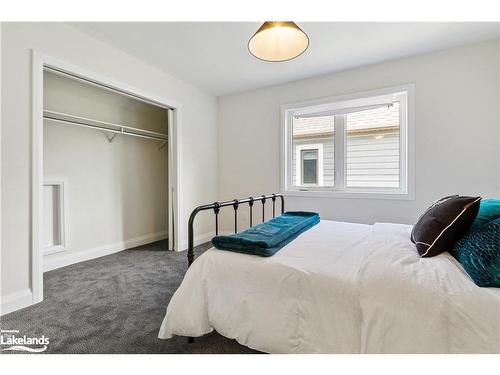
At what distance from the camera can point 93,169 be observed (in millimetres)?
3123

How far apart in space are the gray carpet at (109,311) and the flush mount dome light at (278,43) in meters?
1.89

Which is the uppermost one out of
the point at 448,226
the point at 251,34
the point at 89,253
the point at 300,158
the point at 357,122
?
the point at 251,34

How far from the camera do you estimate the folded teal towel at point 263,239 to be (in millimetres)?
1327

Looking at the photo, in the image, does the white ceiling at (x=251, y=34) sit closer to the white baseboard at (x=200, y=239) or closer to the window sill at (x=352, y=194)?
the window sill at (x=352, y=194)

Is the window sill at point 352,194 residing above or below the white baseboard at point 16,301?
above

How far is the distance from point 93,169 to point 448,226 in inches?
142

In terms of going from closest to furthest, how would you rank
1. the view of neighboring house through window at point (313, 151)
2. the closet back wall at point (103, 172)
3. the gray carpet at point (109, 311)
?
1. the gray carpet at point (109, 311)
2. the closet back wall at point (103, 172)
3. the view of neighboring house through window at point (313, 151)

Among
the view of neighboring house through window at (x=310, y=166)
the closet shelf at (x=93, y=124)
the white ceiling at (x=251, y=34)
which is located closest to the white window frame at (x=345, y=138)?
the view of neighboring house through window at (x=310, y=166)

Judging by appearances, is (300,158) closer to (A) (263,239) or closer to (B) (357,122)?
(B) (357,122)

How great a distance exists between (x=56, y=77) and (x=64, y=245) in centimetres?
193

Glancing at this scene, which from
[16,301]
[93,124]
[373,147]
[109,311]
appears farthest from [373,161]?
[16,301]

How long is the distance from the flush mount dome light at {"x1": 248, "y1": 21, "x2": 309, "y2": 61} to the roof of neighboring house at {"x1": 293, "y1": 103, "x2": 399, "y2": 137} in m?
1.80
